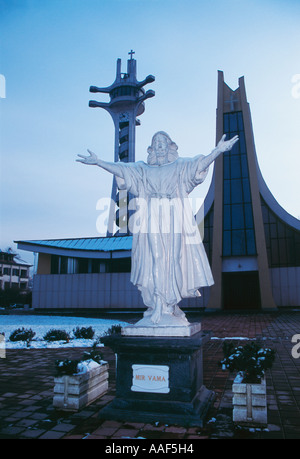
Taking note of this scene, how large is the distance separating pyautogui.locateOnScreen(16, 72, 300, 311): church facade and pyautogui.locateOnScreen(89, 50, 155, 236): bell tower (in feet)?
36.0

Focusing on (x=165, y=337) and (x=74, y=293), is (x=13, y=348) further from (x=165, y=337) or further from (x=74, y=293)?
(x=74, y=293)

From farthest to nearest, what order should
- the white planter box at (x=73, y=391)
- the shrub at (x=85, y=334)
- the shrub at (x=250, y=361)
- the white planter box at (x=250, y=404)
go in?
the shrub at (x=85, y=334)
the white planter box at (x=73, y=391)
the shrub at (x=250, y=361)
the white planter box at (x=250, y=404)

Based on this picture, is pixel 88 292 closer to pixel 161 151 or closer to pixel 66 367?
pixel 66 367

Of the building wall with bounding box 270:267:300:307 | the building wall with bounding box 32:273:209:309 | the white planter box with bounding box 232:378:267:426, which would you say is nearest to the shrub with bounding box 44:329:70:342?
the white planter box with bounding box 232:378:267:426

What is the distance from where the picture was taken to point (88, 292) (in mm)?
25188

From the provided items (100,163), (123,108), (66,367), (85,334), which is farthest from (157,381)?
(123,108)

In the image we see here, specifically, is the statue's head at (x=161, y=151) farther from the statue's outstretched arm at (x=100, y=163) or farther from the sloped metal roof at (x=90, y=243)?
the sloped metal roof at (x=90, y=243)

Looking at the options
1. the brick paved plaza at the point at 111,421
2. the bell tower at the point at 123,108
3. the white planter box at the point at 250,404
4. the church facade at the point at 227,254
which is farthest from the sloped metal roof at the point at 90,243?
the white planter box at the point at 250,404

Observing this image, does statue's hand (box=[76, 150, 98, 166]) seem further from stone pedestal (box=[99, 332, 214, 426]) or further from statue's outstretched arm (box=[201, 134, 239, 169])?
stone pedestal (box=[99, 332, 214, 426])

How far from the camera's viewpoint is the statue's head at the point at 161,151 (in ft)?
15.0

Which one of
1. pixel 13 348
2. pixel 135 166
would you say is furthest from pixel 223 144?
pixel 13 348

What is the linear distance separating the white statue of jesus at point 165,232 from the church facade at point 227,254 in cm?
1952
